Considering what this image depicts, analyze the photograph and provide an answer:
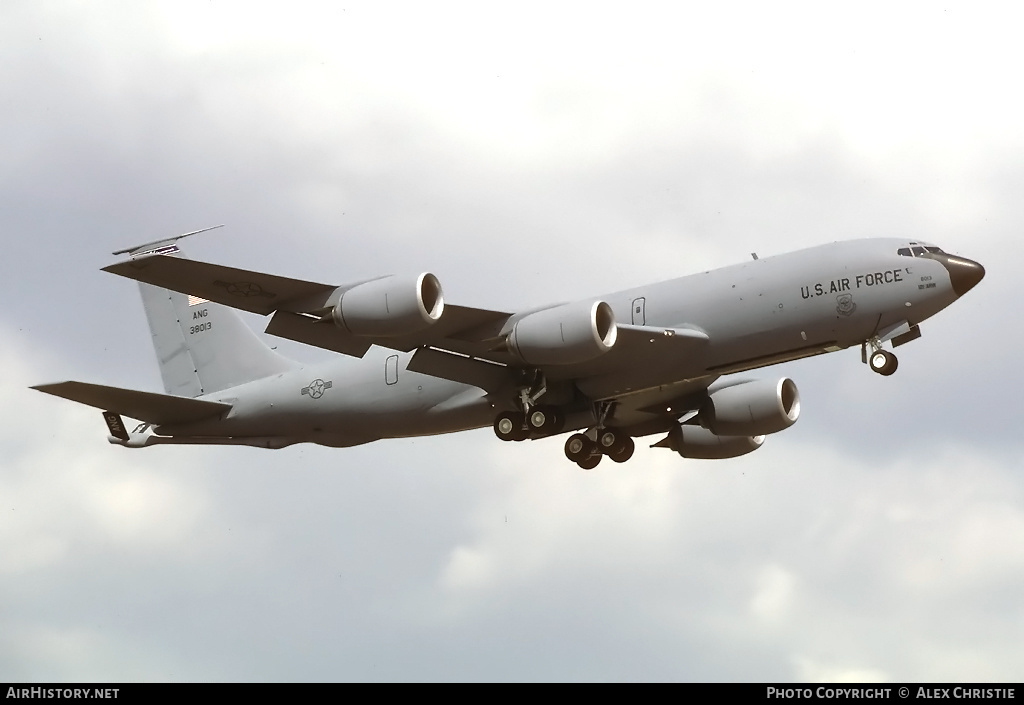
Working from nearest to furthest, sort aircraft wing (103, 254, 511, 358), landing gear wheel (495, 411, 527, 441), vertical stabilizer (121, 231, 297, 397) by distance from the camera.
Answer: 1. aircraft wing (103, 254, 511, 358)
2. landing gear wheel (495, 411, 527, 441)
3. vertical stabilizer (121, 231, 297, 397)

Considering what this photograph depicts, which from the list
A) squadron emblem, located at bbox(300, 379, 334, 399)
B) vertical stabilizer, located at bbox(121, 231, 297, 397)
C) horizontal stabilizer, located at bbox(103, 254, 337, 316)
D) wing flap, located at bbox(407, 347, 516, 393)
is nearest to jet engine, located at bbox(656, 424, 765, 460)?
wing flap, located at bbox(407, 347, 516, 393)

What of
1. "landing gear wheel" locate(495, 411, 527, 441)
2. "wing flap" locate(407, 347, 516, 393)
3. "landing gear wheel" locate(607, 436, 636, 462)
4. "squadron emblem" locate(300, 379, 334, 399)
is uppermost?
"squadron emblem" locate(300, 379, 334, 399)

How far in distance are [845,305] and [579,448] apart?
9495 mm

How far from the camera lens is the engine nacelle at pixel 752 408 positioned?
41.5 metres

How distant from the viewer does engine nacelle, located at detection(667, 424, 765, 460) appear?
44.1m

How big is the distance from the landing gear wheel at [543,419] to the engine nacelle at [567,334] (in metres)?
2.78

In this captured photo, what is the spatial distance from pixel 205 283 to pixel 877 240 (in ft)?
55.1

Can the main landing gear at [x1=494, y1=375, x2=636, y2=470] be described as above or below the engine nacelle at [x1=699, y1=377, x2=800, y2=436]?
below

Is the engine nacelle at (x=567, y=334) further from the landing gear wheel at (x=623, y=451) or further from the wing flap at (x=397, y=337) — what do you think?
the landing gear wheel at (x=623, y=451)

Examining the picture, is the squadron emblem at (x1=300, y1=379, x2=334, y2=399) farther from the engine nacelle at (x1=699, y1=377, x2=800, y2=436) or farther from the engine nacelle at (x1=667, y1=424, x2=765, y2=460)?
the engine nacelle at (x1=699, y1=377, x2=800, y2=436)

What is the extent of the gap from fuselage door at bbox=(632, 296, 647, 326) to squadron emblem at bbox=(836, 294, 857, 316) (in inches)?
196

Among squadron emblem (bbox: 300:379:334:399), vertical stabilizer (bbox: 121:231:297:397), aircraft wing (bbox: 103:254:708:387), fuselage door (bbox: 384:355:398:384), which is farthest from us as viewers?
vertical stabilizer (bbox: 121:231:297:397)

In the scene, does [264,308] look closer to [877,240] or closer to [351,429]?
[351,429]

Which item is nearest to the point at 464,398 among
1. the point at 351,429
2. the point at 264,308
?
the point at 351,429
